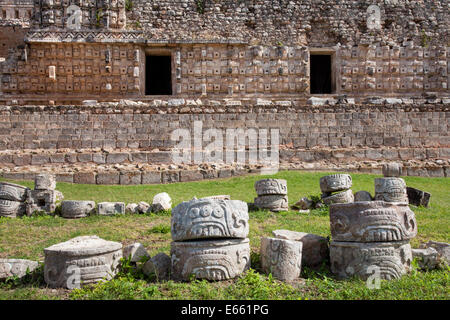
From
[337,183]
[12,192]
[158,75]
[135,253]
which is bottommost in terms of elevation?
[135,253]

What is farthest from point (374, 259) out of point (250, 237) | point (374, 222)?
point (250, 237)

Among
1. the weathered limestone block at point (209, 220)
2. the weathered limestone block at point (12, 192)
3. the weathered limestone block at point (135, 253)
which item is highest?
the weathered limestone block at point (209, 220)

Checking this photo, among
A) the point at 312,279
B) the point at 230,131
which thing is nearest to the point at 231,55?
the point at 230,131

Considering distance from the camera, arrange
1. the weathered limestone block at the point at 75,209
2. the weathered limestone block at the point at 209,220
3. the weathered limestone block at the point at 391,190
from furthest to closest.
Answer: the weathered limestone block at the point at 75,209 → the weathered limestone block at the point at 391,190 → the weathered limestone block at the point at 209,220

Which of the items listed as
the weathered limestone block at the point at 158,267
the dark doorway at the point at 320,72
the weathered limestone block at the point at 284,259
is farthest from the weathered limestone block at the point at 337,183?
the dark doorway at the point at 320,72

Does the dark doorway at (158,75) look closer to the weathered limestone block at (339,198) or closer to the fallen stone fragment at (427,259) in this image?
the weathered limestone block at (339,198)

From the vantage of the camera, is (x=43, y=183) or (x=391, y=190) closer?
(x=391, y=190)

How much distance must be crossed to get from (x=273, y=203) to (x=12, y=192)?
566cm

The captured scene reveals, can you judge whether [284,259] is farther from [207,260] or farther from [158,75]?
[158,75]

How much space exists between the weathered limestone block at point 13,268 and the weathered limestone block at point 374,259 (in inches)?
157

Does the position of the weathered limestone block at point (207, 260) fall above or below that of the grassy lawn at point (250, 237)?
above

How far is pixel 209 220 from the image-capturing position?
4.96m

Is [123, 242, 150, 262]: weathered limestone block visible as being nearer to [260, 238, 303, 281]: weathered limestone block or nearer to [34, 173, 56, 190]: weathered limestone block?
[260, 238, 303, 281]: weathered limestone block

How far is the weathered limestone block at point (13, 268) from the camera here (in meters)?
5.02
